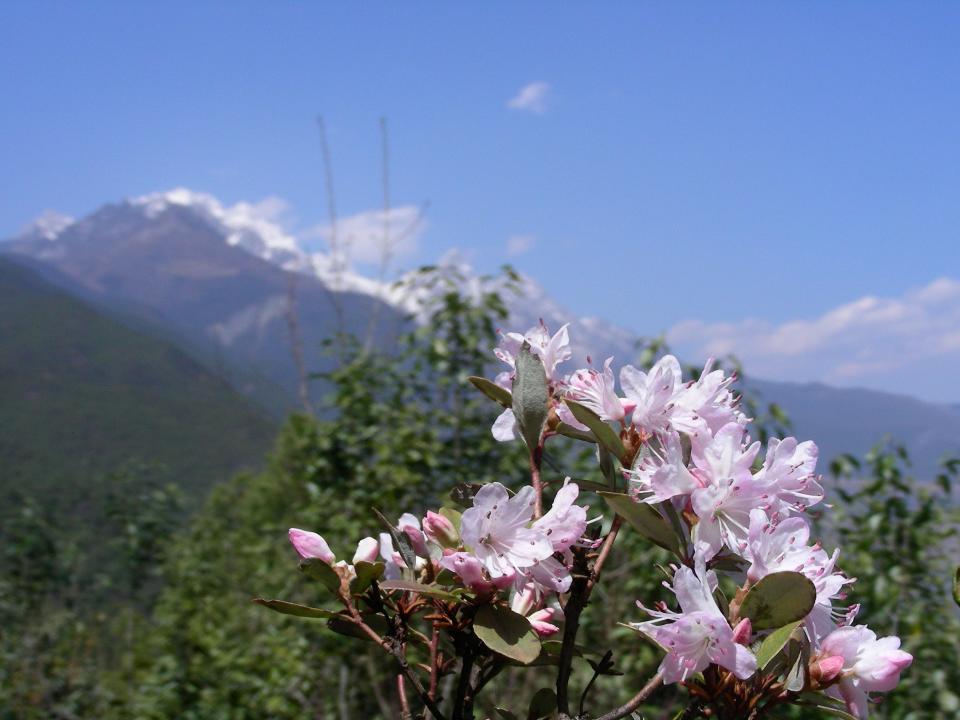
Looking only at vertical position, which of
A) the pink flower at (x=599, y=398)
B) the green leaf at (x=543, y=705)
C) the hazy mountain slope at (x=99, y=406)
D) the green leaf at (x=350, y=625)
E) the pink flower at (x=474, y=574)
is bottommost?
the green leaf at (x=543, y=705)

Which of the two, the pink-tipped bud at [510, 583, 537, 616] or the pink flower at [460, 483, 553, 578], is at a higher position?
the pink flower at [460, 483, 553, 578]

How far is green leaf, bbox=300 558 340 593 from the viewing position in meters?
0.84

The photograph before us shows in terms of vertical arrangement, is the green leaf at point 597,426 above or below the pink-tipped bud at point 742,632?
above

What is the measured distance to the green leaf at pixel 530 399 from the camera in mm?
923

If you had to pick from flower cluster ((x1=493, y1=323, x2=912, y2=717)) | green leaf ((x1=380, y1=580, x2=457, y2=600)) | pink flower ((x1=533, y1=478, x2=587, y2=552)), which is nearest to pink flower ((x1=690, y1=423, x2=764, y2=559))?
flower cluster ((x1=493, y1=323, x2=912, y2=717))

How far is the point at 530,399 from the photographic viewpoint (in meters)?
0.92

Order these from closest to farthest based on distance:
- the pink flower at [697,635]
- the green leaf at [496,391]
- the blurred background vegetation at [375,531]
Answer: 1. the pink flower at [697,635]
2. the green leaf at [496,391]
3. the blurred background vegetation at [375,531]

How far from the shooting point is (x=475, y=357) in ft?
13.9

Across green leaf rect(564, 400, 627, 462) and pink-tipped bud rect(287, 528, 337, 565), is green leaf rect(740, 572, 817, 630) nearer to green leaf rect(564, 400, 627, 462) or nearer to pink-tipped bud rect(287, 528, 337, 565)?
green leaf rect(564, 400, 627, 462)

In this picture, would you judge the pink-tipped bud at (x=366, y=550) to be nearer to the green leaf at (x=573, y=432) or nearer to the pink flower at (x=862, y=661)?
the green leaf at (x=573, y=432)

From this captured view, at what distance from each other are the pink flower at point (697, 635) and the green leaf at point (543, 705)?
0.69 ft

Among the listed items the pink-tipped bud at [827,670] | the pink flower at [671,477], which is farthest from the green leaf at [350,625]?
the pink-tipped bud at [827,670]

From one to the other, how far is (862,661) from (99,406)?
9031 centimetres

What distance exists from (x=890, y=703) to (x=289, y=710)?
280 centimetres
